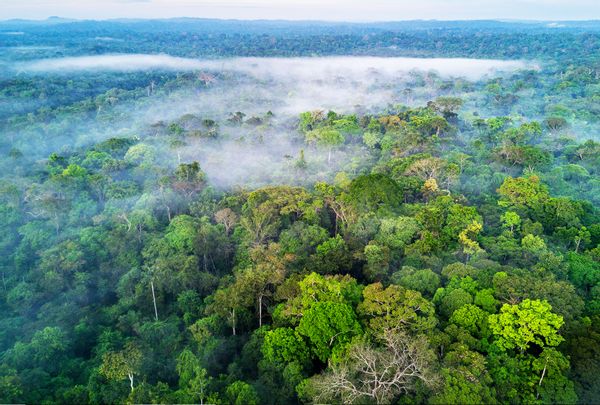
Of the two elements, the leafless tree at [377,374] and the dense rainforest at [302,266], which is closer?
the leafless tree at [377,374]

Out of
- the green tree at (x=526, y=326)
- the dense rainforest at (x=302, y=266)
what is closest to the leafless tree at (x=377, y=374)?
the dense rainforest at (x=302, y=266)

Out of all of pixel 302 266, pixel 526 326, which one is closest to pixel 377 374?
pixel 526 326

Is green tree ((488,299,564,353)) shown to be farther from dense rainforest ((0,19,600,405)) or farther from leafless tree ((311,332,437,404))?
leafless tree ((311,332,437,404))

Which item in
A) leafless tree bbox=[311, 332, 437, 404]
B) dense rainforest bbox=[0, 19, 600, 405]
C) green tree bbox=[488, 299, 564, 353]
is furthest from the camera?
green tree bbox=[488, 299, 564, 353]

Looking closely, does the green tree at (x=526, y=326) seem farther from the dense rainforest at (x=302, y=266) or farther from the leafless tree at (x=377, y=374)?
the leafless tree at (x=377, y=374)

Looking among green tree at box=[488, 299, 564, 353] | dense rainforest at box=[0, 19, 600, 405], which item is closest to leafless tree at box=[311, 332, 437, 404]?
dense rainforest at box=[0, 19, 600, 405]

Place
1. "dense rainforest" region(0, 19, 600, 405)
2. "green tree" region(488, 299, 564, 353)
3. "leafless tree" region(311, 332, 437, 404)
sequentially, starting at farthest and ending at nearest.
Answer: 1. "green tree" region(488, 299, 564, 353)
2. "dense rainforest" region(0, 19, 600, 405)
3. "leafless tree" region(311, 332, 437, 404)

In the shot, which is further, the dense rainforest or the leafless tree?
the dense rainforest

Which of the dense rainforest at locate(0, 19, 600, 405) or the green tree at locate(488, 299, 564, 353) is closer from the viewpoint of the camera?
the dense rainforest at locate(0, 19, 600, 405)
